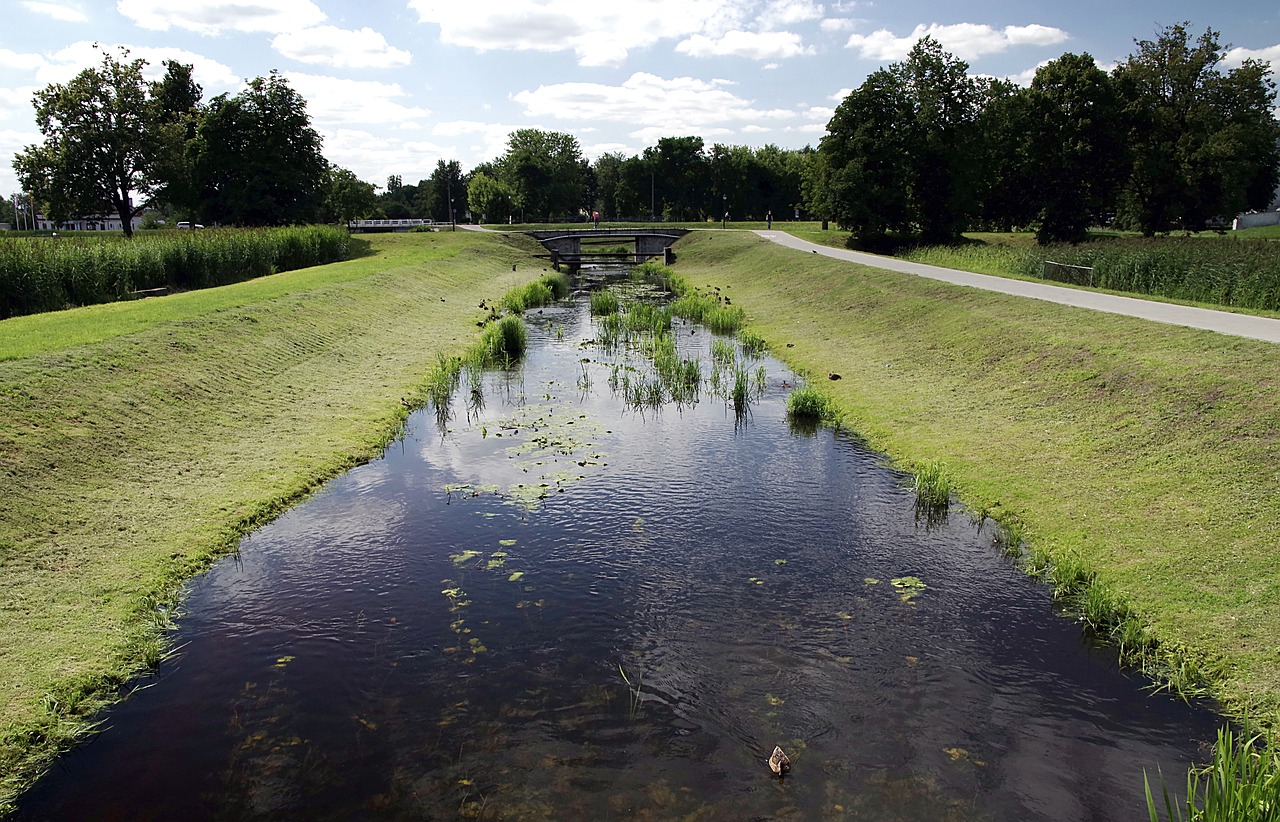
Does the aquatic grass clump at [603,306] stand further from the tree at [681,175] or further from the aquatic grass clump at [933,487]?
the tree at [681,175]

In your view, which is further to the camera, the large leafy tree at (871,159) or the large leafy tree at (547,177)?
the large leafy tree at (547,177)

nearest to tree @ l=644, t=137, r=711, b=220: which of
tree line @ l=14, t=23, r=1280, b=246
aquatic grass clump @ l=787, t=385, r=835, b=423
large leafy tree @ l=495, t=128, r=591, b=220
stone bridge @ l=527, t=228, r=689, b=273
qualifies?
large leafy tree @ l=495, t=128, r=591, b=220

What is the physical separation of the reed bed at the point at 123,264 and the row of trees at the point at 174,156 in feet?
55.4

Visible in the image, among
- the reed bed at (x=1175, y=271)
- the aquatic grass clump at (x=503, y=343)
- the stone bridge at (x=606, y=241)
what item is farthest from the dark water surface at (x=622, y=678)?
the stone bridge at (x=606, y=241)

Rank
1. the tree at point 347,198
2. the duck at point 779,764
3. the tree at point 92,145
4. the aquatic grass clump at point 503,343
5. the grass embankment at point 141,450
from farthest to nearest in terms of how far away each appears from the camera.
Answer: the tree at point 347,198
the tree at point 92,145
the aquatic grass clump at point 503,343
the grass embankment at point 141,450
the duck at point 779,764

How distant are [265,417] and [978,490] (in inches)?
512

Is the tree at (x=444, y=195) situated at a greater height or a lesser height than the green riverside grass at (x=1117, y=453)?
greater

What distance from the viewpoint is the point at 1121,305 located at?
20.3 meters

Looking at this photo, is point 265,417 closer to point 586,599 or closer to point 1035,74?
point 586,599

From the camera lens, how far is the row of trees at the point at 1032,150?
50.7 metres

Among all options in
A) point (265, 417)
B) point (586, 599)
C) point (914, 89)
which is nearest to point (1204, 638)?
point (586, 599)

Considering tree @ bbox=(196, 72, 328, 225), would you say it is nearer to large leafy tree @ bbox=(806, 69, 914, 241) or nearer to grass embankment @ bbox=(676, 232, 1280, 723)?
large leafy tree @ bbox=(806, 69, 914, 241)

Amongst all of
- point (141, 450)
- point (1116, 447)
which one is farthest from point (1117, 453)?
point (141, 450)

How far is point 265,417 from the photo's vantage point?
15039mm
